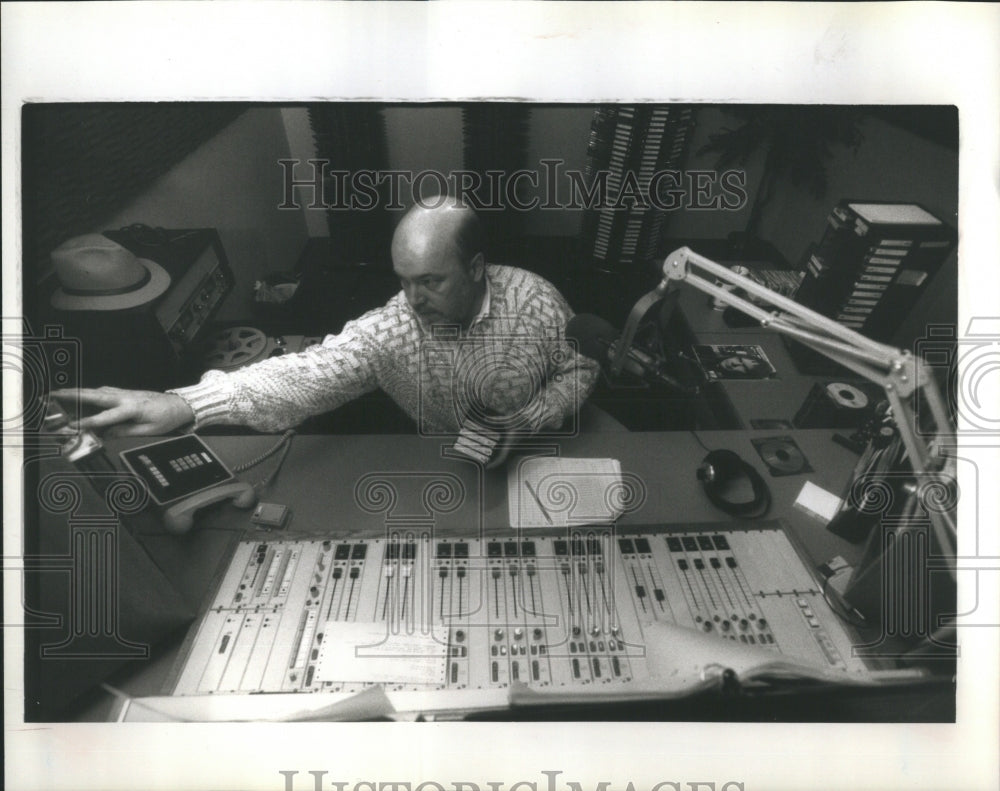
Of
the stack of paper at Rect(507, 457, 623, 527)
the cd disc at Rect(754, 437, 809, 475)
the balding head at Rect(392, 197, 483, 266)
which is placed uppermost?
the balding head at Rect(392, 197, 483, 266)

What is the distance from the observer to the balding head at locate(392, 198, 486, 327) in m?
1.45

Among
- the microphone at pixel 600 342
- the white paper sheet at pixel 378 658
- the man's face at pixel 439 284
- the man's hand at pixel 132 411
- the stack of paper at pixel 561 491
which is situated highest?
the man's face at pixel 439 284

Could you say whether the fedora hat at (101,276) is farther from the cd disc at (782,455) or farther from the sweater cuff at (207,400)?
the cd disc at (782,455)

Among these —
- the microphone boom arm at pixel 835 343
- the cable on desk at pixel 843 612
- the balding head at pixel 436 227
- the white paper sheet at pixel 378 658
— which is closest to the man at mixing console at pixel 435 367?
the balding head at pixel 436 227

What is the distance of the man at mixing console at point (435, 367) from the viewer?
146 centimetres

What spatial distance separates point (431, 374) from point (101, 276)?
22.3 inches

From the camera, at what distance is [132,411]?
1.47 m

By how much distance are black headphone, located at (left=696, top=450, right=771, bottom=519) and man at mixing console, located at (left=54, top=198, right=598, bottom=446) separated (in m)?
0.25

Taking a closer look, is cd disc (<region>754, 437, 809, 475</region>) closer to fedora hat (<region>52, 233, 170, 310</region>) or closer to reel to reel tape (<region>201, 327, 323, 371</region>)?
reel to reel tape (<region>201, 327, 323, 371</region>)

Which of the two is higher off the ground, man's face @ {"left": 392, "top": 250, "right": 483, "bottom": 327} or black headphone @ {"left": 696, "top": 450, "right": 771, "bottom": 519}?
man's face @ {"left": 392, "top": 250, "right": 483, "bottom": 327}

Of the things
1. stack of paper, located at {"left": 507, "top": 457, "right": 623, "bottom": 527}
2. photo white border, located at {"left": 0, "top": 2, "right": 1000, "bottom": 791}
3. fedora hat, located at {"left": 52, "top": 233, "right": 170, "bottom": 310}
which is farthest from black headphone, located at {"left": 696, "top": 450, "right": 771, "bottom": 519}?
fedora hat, located at {"left": 52, "top": 233, "right": 170, "bottom": 310}

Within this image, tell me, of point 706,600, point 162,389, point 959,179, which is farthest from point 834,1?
point 162,389

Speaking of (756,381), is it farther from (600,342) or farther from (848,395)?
(600,342)

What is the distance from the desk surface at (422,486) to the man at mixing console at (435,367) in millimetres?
52
